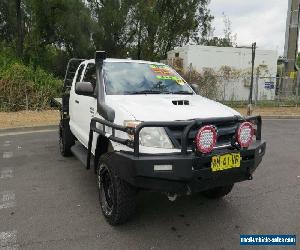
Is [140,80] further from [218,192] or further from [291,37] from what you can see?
[291,37]

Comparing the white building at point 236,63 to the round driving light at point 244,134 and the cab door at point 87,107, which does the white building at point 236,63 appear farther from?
the round driving light at point 244,134

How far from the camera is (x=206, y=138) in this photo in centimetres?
366

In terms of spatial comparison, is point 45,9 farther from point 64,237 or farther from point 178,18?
point 64,237

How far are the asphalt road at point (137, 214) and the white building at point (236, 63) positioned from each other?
48.1ft

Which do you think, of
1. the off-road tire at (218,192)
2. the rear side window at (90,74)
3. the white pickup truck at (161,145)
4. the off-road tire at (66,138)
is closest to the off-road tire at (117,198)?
the white pickup truck at (161,145)

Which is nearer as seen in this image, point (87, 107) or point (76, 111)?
point (87, 107)

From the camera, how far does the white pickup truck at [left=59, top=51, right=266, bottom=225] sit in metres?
3.63

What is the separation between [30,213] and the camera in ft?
14.9

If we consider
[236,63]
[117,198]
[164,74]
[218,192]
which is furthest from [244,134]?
[236,63]

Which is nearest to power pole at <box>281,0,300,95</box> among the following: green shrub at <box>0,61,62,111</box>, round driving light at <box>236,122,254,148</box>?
green shrub at <box>0,61,62,111</box>

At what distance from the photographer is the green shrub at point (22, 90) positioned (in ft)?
47.0

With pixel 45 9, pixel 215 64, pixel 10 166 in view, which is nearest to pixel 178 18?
pixel 215 64

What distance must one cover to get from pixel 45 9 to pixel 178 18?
437 inches

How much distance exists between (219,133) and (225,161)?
0.32 meters
